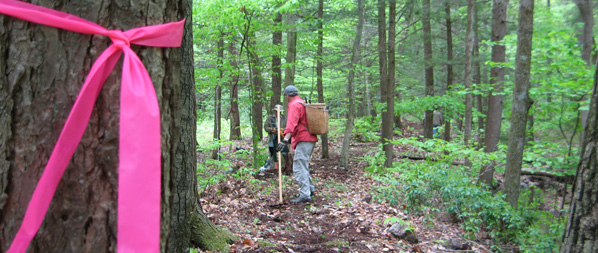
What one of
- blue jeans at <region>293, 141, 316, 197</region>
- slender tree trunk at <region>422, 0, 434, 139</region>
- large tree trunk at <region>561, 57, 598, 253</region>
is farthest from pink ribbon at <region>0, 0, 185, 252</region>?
slender tree trunk at <region>422, 0, 434, 139</region>

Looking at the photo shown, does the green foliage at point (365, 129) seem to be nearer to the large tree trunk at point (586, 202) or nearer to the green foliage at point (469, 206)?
the green foliage at point (469, 206)

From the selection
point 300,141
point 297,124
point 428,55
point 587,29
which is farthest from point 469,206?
point 587,29

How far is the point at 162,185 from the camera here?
1.33 m

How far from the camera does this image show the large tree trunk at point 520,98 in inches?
257

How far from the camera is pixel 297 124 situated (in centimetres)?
706

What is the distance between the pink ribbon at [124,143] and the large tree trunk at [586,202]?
2.86 m

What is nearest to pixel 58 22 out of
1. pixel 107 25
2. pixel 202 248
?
pixel 107 25

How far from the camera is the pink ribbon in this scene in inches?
43.4

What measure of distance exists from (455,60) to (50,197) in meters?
15.0

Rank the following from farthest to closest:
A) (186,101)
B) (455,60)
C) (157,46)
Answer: (455,60) < (186,101) < (157,46)

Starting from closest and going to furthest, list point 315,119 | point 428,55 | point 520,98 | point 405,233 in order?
point 405,233 < point 520,98 < point 315,119 < point 428,55

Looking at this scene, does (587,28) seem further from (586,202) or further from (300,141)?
(586,202)

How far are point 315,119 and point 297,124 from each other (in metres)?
0.37

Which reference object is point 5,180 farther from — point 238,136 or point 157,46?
point 238,136
